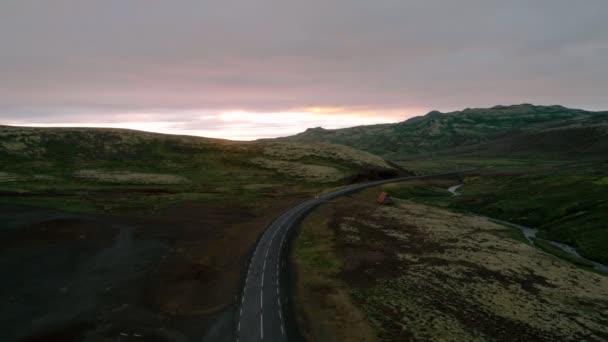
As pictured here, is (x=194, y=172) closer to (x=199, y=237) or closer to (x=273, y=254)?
(x=199, y=237)

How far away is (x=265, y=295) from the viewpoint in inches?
1547

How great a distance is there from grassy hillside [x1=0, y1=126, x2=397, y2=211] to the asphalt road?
1525 inches

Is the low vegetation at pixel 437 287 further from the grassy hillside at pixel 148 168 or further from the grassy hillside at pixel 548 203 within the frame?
the grassy hillside at pixel 148 168

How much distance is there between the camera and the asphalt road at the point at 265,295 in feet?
106

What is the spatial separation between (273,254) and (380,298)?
59.4 feet

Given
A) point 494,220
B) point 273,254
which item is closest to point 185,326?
point 273,254

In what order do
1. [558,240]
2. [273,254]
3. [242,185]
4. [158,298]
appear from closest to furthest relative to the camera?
[158,298], [273,254], [558,240], [242,185]

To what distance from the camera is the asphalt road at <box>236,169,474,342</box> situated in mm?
32213

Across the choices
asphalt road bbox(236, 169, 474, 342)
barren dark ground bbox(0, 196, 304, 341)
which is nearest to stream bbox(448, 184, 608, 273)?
asphalt road bbox(236, 169, 474, 342)

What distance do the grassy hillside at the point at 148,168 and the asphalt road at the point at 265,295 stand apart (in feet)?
127

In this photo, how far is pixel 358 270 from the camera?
49.4 meters

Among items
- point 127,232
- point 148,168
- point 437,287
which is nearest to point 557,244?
point 437,287

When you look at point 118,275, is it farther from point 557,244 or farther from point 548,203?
point 548,203

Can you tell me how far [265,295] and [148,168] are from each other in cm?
12095
